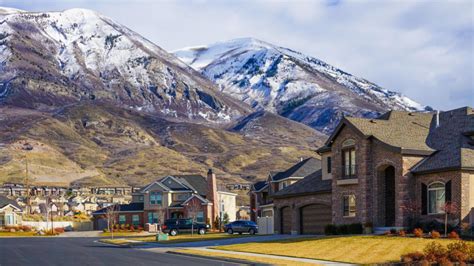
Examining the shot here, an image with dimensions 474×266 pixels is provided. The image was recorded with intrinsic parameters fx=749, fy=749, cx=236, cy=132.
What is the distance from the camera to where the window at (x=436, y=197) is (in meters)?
48.1

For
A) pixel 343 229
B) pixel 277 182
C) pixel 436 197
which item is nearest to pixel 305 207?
pixel 343 229

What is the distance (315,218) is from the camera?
59875 millimetres

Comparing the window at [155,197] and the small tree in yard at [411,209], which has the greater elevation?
the small tree in yard at [411,209]

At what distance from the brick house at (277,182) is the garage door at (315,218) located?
596 inches

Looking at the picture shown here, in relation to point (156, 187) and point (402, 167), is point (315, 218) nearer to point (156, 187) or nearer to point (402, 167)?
point (402, 167)

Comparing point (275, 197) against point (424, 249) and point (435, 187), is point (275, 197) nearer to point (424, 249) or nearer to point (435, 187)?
point (435, 187)

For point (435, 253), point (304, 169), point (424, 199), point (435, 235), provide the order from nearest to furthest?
point (435, 253) → point (435, 235) → point (424, 199) → point (304, 169)

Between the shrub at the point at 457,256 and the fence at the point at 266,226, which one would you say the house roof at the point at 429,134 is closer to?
the shrub at the point at 457,256

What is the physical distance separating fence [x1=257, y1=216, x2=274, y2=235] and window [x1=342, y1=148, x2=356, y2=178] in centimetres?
1626

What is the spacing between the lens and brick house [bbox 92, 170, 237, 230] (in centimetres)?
10231

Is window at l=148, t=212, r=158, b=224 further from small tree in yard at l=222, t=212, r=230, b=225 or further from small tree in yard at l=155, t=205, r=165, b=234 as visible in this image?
small tree in yard at l=222, t=212, r=230, b=225

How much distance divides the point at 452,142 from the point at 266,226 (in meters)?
25.2

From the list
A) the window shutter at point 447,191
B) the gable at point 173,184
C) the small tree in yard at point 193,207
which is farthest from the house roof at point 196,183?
the window shutter at point 447,191

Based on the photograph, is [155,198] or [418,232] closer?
[418,232]
